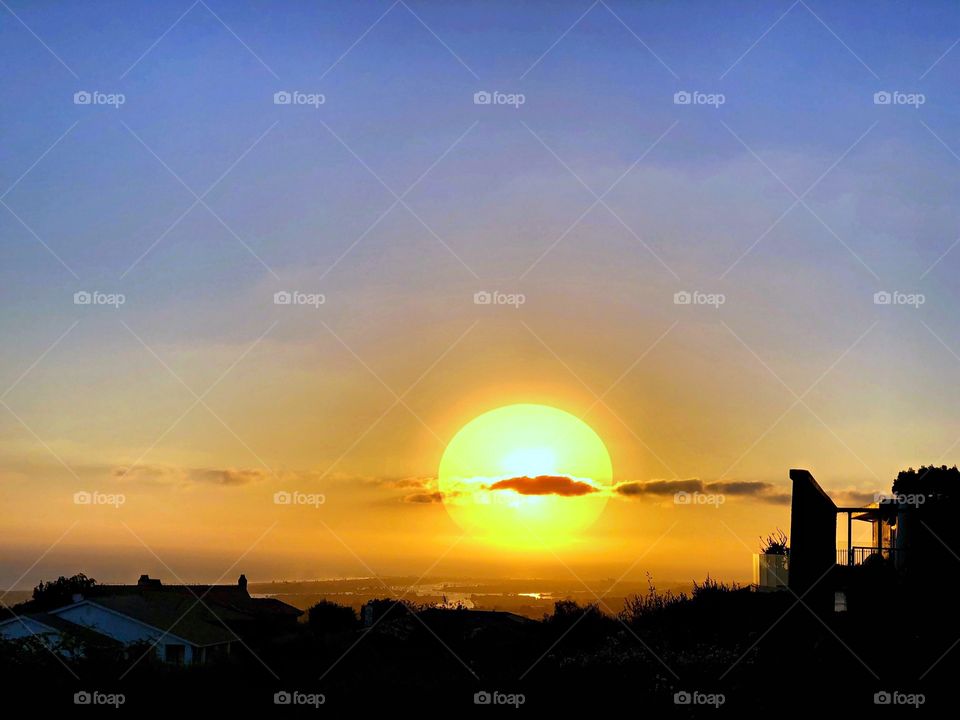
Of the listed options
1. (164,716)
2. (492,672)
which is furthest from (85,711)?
(492,672)

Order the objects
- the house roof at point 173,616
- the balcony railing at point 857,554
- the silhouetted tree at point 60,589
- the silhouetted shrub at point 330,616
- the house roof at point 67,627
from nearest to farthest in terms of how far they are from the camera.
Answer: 1. the balcony railing at point 857,554
2. the house roof at point 67,627
3. the house roof at point 173,616
4. the silhouetted shrub at point 330,616
5. the silhouetted tree at point 60,589

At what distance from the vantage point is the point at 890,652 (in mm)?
23625

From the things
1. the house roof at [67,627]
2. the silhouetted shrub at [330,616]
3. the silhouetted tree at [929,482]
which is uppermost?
the silhouetted tree at [929,482]

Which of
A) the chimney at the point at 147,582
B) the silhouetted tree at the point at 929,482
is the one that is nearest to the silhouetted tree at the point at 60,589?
the chimney at the point at 147,582

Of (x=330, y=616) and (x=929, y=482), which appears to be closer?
(x=929, y=482)

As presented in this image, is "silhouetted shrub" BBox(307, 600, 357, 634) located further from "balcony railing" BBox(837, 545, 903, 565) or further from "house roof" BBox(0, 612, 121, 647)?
"balcony railing" BBox(837, 545, 903, 565)

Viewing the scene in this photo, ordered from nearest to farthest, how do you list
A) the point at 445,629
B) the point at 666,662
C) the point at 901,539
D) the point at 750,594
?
the point at 666,662 → the point at 750,594 → the point at 901,539 → the point at 445,629

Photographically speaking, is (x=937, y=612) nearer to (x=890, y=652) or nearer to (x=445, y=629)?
(x=890, y=652)

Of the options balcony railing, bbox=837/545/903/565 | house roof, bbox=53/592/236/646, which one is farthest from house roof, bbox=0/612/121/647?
balcony railing, bbox=837/545/903/565

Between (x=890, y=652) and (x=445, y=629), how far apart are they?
61.8ft

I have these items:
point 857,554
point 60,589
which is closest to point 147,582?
point 60,589

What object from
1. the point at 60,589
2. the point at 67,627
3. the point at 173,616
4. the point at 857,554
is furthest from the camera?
the point at 60,589

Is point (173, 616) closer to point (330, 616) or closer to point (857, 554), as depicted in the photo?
point (330, 616)

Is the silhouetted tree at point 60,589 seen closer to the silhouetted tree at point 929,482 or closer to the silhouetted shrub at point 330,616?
the silhouetted shrub at point 330,616
